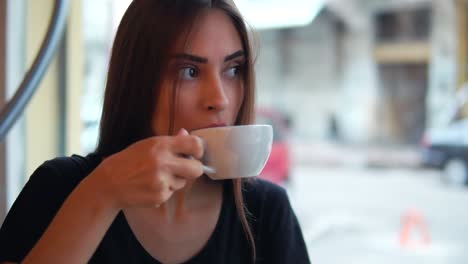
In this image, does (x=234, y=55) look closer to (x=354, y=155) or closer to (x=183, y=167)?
(x=183, y=167)

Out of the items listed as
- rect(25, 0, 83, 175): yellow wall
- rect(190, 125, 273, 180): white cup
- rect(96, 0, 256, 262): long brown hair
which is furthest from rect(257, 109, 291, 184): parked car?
rect(190, 125, 273, 180): white cup

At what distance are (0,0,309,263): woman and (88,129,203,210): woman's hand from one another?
5 centimetres

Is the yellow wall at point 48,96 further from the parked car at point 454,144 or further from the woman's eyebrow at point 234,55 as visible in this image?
the parked car at point 454,144

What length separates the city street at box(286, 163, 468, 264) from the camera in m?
1.60

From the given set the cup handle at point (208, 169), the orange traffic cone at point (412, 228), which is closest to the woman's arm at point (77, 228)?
the cup handle at point (208, 169)

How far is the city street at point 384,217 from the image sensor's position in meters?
1.60

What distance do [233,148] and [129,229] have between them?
230 mm

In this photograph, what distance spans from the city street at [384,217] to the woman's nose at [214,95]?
0.66 m

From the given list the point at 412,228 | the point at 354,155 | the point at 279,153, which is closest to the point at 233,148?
the point at 412,228

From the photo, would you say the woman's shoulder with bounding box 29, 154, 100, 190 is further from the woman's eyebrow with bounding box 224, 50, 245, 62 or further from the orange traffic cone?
the orange traffic cone

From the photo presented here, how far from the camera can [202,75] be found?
566 mm

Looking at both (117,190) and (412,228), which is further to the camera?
(412,228)

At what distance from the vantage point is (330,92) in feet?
12.4

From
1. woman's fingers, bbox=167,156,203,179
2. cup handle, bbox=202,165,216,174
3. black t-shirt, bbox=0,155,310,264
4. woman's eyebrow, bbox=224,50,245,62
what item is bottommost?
black t-shirt, bbox=0,155,310,264
